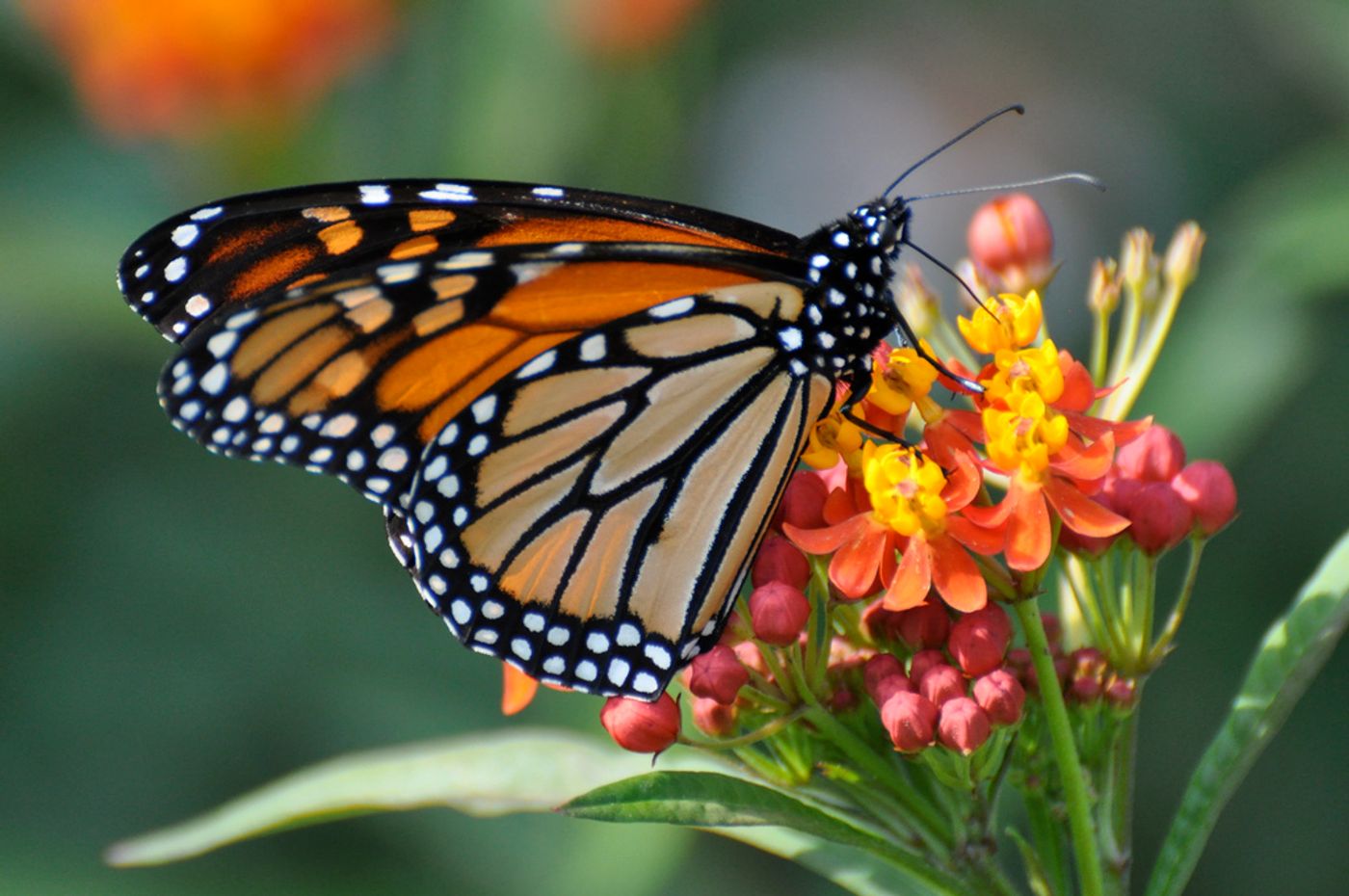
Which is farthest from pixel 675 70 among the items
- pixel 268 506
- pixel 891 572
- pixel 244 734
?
pixel 891 572

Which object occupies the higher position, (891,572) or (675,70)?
(675,70)

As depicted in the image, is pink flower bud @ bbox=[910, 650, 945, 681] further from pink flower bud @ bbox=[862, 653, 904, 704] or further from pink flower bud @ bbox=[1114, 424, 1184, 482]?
pink flower bud @ bbox=[1114, 424, 1184, 482]

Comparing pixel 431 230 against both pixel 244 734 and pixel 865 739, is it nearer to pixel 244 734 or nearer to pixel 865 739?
pixel 865 739

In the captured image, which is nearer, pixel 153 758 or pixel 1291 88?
pixel 153 758

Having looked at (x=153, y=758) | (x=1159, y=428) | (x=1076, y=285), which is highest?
(x=1076, y=285)

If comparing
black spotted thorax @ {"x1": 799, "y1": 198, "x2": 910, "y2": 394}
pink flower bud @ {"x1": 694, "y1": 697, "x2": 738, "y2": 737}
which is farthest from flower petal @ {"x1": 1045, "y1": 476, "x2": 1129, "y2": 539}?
pink flower bud @ {"x1": 694, "y1": 697, "x2": 738, "y2": 737}

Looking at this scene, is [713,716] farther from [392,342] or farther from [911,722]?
[392,342]

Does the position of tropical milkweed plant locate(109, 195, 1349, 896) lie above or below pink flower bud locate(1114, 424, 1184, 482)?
below
